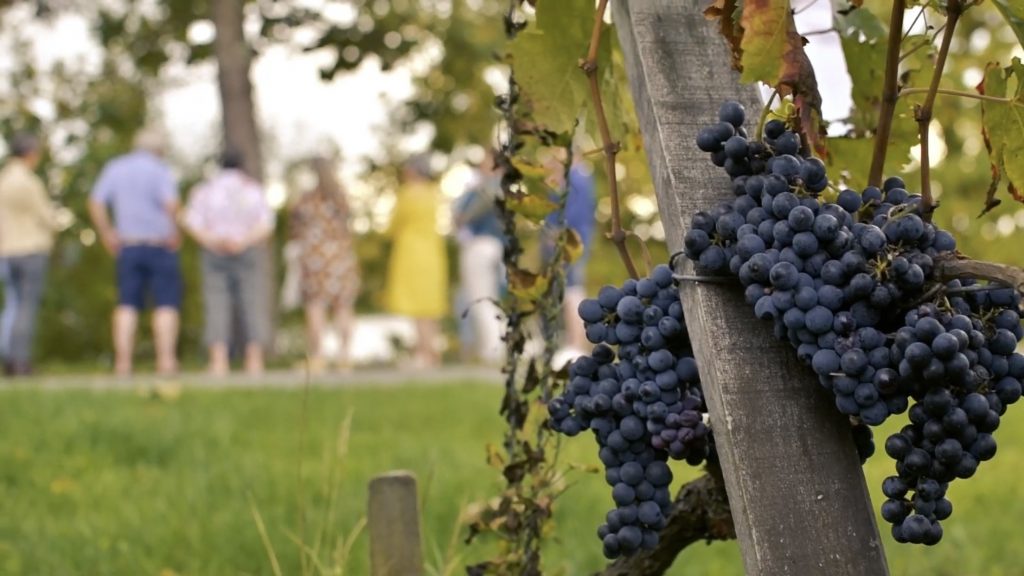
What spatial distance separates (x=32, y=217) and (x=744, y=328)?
28.7ft

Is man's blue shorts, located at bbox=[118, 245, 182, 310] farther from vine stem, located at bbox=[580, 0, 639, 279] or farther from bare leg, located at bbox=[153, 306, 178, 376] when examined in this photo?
vine stem, located at bbox=[580, 0, 639, 279]

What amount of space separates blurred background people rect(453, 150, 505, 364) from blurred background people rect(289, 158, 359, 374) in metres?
0.92

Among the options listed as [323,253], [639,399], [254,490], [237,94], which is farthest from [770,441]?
[237,94]

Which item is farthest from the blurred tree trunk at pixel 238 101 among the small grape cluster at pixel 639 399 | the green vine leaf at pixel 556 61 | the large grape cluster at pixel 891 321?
the large grape cluster at pixel 891 321

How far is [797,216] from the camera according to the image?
1191 mm

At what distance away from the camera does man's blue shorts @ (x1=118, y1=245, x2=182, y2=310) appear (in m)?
8.87

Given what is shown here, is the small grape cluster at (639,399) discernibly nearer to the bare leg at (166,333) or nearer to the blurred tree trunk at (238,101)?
the bare leg at (166,333)

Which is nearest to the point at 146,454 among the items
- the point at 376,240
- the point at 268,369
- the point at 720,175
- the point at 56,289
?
the point at 720,175

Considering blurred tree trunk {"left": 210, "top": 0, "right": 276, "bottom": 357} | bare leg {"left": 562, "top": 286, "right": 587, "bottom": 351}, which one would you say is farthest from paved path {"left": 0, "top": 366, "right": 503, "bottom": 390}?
blurred tree trunk {"left": 210, "top": 0, "right": 276, "bottom": 357}

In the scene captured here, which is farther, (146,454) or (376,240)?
(376,240)

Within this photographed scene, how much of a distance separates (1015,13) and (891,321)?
342 millimetres

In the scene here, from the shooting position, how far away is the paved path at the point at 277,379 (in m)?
7.93

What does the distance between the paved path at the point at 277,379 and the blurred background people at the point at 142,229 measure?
52 cm

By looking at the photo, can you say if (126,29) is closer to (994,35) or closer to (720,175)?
(994,35)
